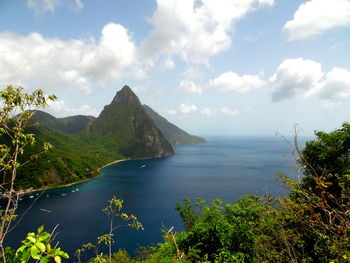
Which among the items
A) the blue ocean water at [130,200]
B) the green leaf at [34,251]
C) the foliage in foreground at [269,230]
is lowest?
the blue ocean water at [130,200]

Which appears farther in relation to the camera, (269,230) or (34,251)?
(269,230)

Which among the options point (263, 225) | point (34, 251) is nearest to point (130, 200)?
point (263, 225)

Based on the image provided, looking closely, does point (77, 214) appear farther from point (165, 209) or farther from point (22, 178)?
point (22, 178)

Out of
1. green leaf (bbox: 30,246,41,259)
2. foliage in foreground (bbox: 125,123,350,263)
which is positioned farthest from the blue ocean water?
green leaf (bbox: 30,246,41,259)

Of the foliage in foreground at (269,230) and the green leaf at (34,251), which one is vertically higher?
the green leaf at (34,251)

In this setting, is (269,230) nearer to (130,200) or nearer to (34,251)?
(34,251)

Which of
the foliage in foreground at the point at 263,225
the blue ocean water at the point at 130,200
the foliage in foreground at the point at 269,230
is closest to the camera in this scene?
the foliage in foreground at the point at 263,225

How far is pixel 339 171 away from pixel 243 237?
13.2 meters

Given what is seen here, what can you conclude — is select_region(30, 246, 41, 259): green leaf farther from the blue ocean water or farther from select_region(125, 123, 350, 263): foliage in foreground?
the blue ocean water

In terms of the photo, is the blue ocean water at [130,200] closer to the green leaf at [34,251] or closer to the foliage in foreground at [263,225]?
the foliage in foreground at [263,225]

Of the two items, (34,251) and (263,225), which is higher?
(34,251)

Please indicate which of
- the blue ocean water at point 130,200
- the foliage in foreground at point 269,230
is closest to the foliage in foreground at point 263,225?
the foliage in foreground at point 269,230

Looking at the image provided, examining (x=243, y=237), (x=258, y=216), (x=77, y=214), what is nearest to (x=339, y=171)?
(x=258, y=216)

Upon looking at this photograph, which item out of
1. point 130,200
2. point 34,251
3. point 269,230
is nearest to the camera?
point 34,251
